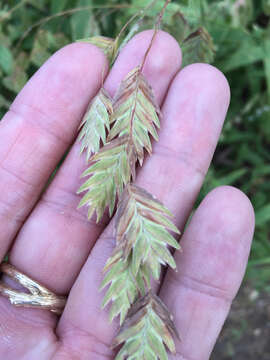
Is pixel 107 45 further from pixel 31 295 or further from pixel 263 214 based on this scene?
pixel 263 214

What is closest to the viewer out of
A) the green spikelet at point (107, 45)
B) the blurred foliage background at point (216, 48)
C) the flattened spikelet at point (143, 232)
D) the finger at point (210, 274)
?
the flattened spikelet at point (143, 232)

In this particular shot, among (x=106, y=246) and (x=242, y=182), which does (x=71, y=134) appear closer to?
(x=106, y=246)

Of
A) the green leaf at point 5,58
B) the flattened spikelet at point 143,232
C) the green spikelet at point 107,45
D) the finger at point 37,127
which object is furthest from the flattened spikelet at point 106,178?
the green leaf at point 5,58

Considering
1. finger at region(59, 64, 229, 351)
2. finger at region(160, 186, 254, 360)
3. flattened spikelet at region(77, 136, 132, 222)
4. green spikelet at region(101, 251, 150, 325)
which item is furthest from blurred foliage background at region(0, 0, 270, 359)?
green spikelet at region(101, 251, 150, 325)

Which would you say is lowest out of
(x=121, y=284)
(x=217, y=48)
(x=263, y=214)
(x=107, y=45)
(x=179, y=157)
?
(x=263, y=214)

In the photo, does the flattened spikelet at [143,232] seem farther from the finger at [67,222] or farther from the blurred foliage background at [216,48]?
the blurred foliage background at [216,48]

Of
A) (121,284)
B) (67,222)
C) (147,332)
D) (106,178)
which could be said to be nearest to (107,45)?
(106,178)

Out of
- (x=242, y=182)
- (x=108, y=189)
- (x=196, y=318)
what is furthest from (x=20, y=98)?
(x=242, y=182)
